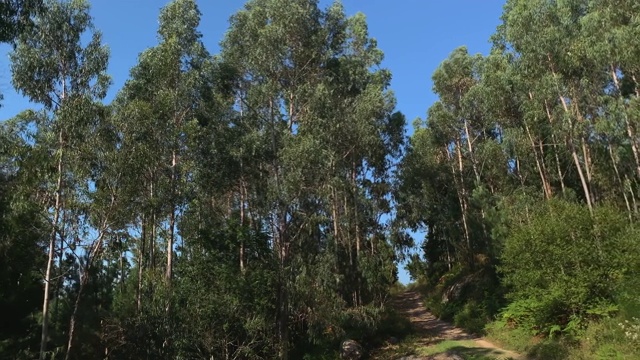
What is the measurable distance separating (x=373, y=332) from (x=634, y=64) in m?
14.7

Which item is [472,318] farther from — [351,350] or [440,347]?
[351,350]

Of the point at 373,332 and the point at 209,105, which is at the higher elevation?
the point at 209,105

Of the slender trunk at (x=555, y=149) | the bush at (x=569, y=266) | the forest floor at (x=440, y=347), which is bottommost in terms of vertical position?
the forest floor at (x=440, y=347)

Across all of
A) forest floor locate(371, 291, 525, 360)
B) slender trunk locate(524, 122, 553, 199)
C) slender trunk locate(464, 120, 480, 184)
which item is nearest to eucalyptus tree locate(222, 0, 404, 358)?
forest floor locate(371, 291, 525, 360)

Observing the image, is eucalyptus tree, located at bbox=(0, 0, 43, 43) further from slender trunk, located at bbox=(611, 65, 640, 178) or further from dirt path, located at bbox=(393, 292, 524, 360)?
slender trunk, located at bbox=(611, 65, 640, 178)

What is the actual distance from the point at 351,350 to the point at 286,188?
6847 mm

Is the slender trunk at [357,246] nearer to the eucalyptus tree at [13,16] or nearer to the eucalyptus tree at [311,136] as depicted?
the eucalyptus tree at [311,136]

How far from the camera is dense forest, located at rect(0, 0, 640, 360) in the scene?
49.3 ft

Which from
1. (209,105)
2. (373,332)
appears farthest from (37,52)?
(373,332)

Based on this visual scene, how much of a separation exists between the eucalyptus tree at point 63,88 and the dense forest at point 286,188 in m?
0.07

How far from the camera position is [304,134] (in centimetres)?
1983

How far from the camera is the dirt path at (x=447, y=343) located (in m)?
15.9

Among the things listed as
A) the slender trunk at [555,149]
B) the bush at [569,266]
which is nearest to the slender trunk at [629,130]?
the slender trunk at [555,149]

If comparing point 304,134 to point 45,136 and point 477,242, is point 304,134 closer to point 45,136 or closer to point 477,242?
point 45,136
